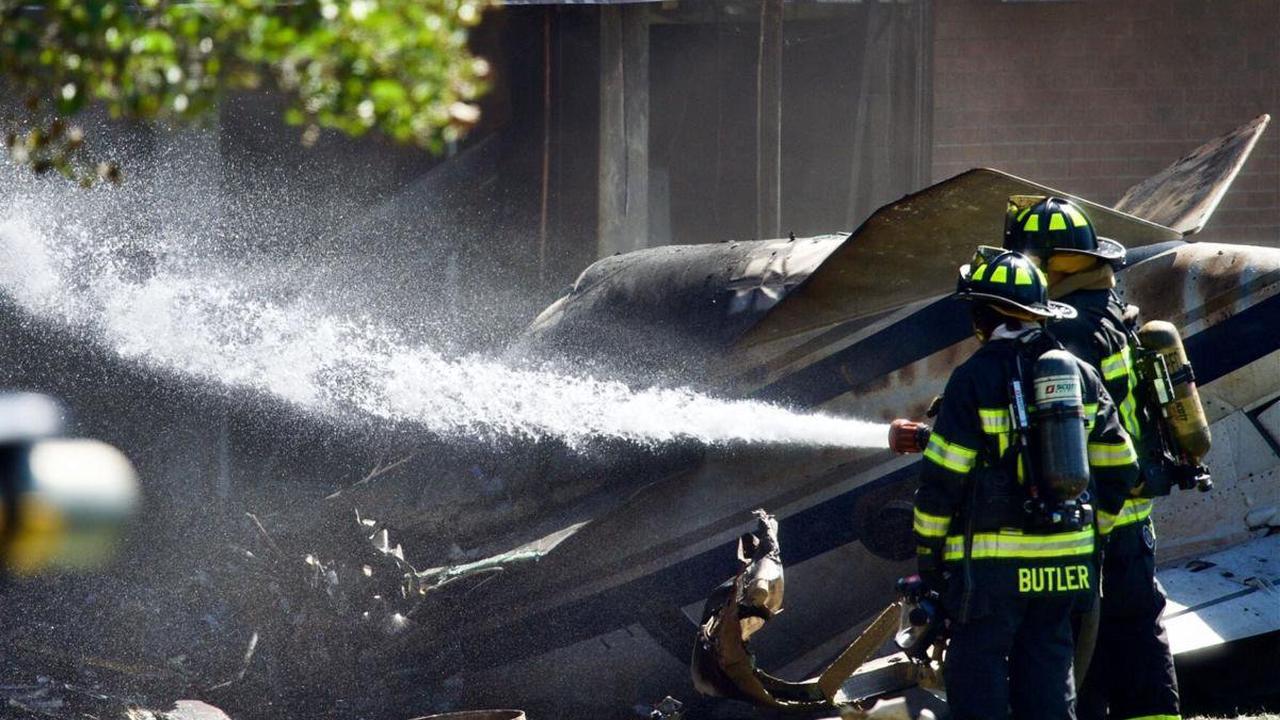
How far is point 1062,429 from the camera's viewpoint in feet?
13.8

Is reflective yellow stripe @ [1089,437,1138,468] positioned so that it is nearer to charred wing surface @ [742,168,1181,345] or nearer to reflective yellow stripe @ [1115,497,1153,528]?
reflective yellow stripe @ [1115,497,1153,528]

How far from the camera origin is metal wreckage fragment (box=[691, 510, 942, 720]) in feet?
16.9

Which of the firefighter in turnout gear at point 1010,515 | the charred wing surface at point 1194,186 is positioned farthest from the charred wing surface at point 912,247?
the firefighter in turnout gear at point 1010,515

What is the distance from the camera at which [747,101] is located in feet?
32.3

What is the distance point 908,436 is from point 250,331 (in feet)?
12.6

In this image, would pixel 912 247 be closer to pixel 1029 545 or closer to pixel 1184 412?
pixel 1184 412

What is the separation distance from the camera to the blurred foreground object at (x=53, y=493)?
6836mm

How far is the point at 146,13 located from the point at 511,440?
3.65 metres

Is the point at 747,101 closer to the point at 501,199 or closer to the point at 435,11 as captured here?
the point at 501,199

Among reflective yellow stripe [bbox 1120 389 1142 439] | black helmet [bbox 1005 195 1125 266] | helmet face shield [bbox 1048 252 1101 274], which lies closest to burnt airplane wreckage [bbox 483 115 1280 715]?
black helmet [bbox 1005 195 1125 266]

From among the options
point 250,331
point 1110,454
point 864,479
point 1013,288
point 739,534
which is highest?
point 1013,288

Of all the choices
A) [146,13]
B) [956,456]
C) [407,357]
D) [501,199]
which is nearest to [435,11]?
[146,13]

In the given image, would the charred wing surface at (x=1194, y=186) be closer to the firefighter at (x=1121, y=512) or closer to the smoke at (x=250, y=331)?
the firefighter at (x=1121, y=512)

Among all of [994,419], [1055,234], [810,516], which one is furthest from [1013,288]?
[810,516]
